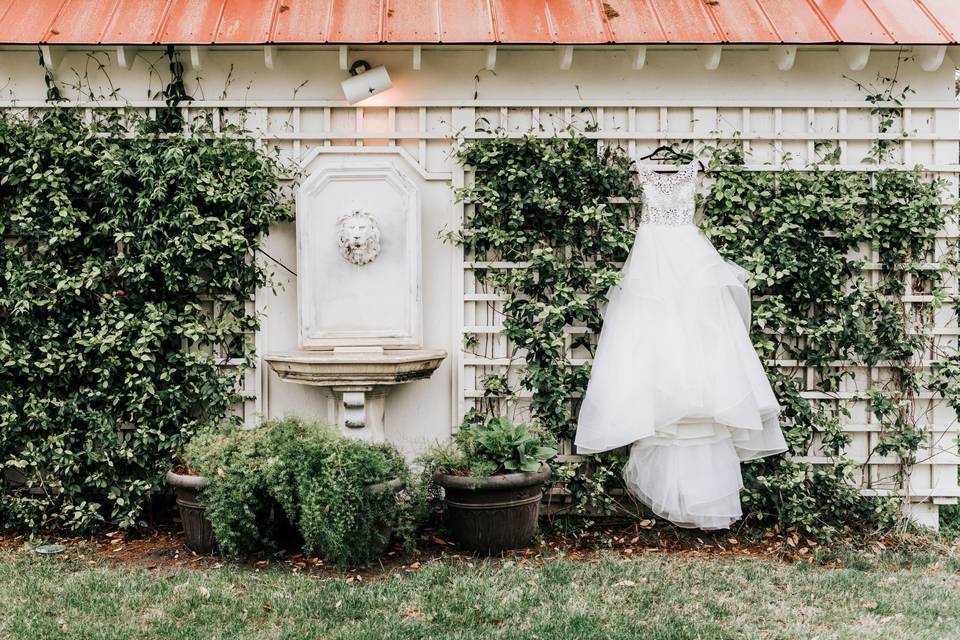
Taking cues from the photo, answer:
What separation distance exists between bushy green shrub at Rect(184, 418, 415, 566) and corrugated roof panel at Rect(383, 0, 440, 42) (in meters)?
2.28

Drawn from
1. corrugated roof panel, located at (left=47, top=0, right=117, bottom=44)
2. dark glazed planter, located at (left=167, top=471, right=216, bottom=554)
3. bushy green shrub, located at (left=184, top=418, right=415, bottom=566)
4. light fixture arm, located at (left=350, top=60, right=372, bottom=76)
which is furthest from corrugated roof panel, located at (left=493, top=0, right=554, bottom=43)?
dark glazed planter, located at (left=167, top=471, right=216, bottom=554)

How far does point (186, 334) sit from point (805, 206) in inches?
146

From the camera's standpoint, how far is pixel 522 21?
461 cm

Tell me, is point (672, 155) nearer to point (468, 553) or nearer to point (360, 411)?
point (360, 411)

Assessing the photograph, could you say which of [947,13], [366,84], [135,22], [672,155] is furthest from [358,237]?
[947,13]

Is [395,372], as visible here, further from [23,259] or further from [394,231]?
[23,259]

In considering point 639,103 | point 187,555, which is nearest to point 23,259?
point 187,555

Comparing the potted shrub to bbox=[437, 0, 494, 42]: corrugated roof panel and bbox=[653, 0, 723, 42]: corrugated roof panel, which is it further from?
bbox=[653, 0, 723, 42]: corrugated roof panel

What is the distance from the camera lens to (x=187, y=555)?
13.7ft

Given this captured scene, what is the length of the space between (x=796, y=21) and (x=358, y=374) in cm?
333

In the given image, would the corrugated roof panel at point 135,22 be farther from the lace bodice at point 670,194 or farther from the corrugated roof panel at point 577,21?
the lace bodice at point 670,194

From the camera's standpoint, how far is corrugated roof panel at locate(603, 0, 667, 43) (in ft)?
14.8

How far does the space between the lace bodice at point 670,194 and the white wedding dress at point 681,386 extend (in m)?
0.02

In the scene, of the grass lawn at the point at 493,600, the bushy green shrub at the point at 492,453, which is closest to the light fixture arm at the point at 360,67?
the bushy green shrub at the point at 492,453
